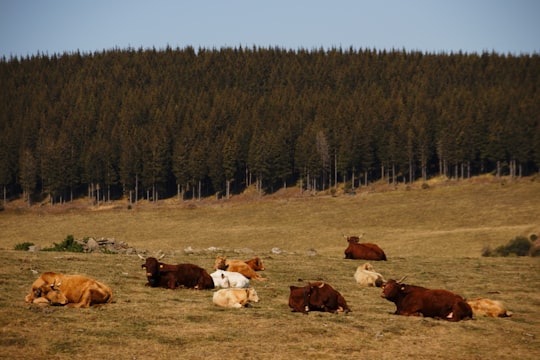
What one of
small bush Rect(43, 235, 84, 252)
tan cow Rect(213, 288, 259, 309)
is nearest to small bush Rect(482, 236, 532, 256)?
small bush Rect(43, 235, 84, 252)

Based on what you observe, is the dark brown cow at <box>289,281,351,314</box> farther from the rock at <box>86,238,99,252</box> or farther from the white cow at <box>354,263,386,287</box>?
the rock at <box>86,238,99,252</box>

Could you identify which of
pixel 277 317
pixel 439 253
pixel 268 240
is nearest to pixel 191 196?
pixel 268 240

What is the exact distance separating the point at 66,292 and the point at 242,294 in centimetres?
478

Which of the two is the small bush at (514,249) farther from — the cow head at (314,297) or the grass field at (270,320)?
the cow head at (314,297)

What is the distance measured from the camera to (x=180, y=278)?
20.2 metres

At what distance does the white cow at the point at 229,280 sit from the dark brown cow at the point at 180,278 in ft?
1.38

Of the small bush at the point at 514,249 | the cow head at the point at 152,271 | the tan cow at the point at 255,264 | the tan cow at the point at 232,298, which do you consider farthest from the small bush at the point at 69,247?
the small bush at the point at 514,249

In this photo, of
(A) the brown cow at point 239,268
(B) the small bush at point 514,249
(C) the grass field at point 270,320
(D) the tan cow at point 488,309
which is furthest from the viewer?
(B) the small bush at point 514,249

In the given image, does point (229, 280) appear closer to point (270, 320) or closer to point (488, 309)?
point (270, 320)

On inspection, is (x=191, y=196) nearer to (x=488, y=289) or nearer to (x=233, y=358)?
(x=488, y=289)

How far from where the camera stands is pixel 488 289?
23328 millimetres

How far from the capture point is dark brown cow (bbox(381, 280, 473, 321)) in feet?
56.1

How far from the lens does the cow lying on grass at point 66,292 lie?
630 inches

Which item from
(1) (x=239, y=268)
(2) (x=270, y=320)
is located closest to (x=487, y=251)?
(1) (x=239, y=268)
